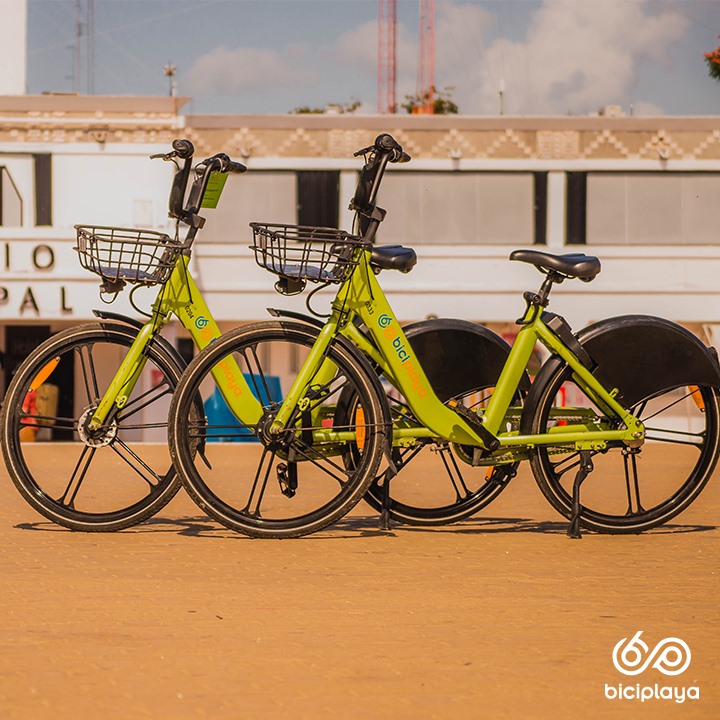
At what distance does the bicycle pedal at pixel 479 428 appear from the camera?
7285 millimetres

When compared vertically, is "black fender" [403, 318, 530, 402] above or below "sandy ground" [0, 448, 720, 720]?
above

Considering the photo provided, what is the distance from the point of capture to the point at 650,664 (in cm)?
455

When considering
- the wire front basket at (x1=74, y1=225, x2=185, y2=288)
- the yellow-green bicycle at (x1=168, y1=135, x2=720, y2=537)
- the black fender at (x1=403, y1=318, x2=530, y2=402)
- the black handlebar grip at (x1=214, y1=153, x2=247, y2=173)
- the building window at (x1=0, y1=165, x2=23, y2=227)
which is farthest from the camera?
the building window at (x1=0, y1=165, x2=23, y2=227)

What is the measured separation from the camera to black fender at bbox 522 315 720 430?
7.41m

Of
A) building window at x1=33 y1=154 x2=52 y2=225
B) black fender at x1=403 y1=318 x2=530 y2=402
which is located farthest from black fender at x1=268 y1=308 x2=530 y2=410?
building window at x1=33 y1=154 x2=52 y2=225

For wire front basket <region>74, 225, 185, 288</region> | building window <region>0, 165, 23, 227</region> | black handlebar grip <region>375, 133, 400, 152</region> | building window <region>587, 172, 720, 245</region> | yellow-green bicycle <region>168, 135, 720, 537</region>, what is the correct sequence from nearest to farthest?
wire front basket <region>74, 225, 185, 288</region>
yellow-green bicycle <region>168, 135, 720, 537</region>
black handlebar grip <region>375, 133, 400, 152</region>
building window <region>0, 165, 23, 227</region>
building window <region>587, 172, 720, 245</region>

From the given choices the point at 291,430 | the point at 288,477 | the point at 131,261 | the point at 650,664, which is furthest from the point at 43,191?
the point at 650,664

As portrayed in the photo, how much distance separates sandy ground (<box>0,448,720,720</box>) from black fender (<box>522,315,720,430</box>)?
71 centimetres

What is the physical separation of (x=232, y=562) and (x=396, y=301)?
2733 centimetres

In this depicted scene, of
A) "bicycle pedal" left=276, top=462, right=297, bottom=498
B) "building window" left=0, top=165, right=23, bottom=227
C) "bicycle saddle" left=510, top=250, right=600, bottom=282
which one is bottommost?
"bicycle pedal" left=276, top=462, right=297, bottom=498

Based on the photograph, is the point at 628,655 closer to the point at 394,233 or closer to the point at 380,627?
the point at 380,627

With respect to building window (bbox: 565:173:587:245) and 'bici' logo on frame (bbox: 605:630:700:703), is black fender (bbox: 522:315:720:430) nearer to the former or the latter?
'bici' logo on frame (bbox: 605:630:700:703)

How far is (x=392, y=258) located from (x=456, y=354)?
0.73 m

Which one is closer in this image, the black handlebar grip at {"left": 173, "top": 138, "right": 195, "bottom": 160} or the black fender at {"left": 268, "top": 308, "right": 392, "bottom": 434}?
the black fender at {"left": 268, "top": 308, "right": 392, "bottom": 434}
